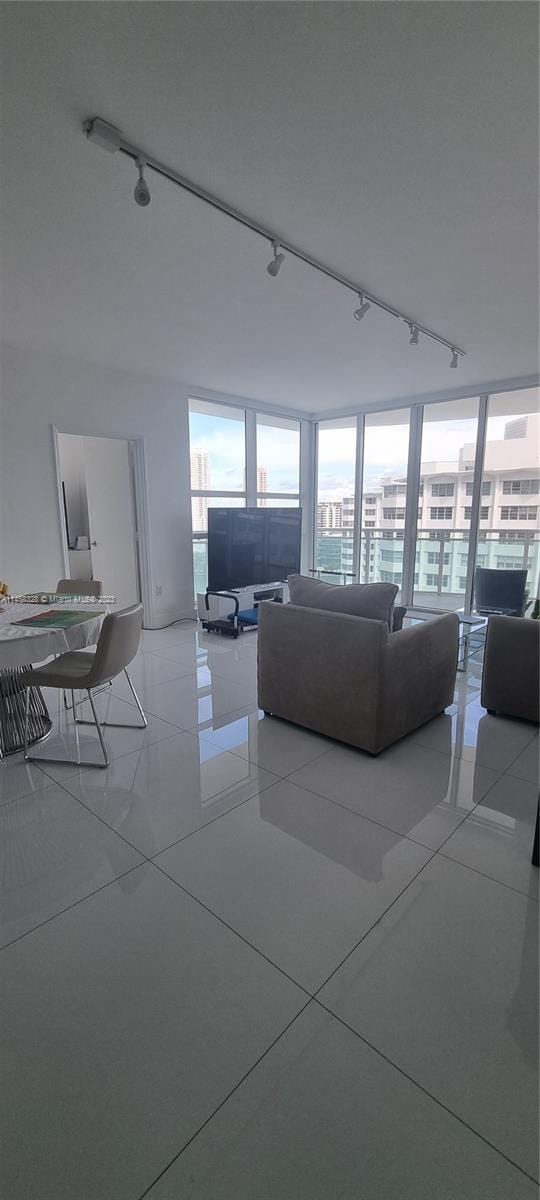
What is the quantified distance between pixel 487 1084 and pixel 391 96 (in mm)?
2776

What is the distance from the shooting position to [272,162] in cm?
187

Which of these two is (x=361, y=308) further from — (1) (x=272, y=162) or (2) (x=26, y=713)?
(2) (x=26, y=713)

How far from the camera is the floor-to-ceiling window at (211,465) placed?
5.59 metres

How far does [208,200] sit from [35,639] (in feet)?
6.77

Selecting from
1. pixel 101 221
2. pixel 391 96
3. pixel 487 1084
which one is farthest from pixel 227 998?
pixel 101 221

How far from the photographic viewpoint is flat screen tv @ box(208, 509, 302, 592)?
17.4 feet

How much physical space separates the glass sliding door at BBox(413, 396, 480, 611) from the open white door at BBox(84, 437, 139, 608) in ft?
11.4

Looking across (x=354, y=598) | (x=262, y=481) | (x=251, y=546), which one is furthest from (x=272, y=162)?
(x=262, y=481)

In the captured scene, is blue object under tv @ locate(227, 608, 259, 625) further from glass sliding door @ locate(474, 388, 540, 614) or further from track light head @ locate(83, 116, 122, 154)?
track light head @ locate(83, 116, 122, 154)

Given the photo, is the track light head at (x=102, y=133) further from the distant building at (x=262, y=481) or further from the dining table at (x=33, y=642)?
the distant building at (x=262, y=481)

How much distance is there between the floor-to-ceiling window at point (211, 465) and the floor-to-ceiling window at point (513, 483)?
2.89 metres

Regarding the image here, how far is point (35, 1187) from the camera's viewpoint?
94 cm

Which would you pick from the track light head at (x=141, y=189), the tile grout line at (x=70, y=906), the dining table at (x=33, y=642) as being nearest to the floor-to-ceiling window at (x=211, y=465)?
the dining table at (x=33, y=642)

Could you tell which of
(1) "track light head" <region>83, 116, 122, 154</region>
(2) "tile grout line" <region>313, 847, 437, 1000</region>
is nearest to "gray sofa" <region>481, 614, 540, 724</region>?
(2) "tile grout line" <region>313, 847, 437, 1000</region>
